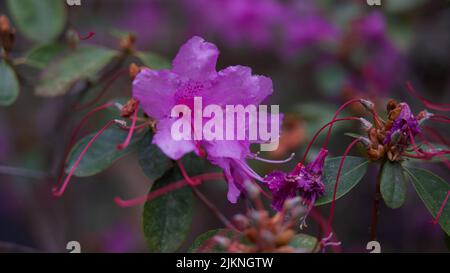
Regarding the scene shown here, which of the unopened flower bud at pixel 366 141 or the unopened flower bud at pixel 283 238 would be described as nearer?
the unopened flower bud at pixel 283 238

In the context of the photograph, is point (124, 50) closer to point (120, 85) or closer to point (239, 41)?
point (120, 85)

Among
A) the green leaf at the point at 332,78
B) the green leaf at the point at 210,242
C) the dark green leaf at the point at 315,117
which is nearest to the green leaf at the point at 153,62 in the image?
the green leaf at the point at 210,242

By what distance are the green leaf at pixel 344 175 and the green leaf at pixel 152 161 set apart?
285 mm

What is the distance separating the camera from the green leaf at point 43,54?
141cm

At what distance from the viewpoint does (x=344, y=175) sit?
106 centimetres

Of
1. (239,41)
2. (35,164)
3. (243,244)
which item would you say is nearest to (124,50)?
(243,244)

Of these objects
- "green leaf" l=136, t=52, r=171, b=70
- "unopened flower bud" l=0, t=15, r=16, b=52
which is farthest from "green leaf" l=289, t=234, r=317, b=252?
"unopened flower bud" l=0, t=15, r=16, b=52

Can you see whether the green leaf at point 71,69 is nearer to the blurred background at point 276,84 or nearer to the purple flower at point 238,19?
the blurred background at point 276,84

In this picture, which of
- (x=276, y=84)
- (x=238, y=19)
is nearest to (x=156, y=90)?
(x=238, y=19)

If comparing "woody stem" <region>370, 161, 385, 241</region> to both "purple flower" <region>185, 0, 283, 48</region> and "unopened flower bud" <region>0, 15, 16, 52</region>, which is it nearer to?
"unopened flower bud" <region>0, 15, 16, 52</region>

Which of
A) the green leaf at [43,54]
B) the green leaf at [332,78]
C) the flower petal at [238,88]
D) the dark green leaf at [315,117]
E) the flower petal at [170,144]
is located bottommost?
the dark green leaf at [315,117]

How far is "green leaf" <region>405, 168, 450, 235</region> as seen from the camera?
1.05 metres

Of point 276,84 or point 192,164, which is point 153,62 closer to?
point 192,164

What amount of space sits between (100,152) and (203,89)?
0.27 meters
